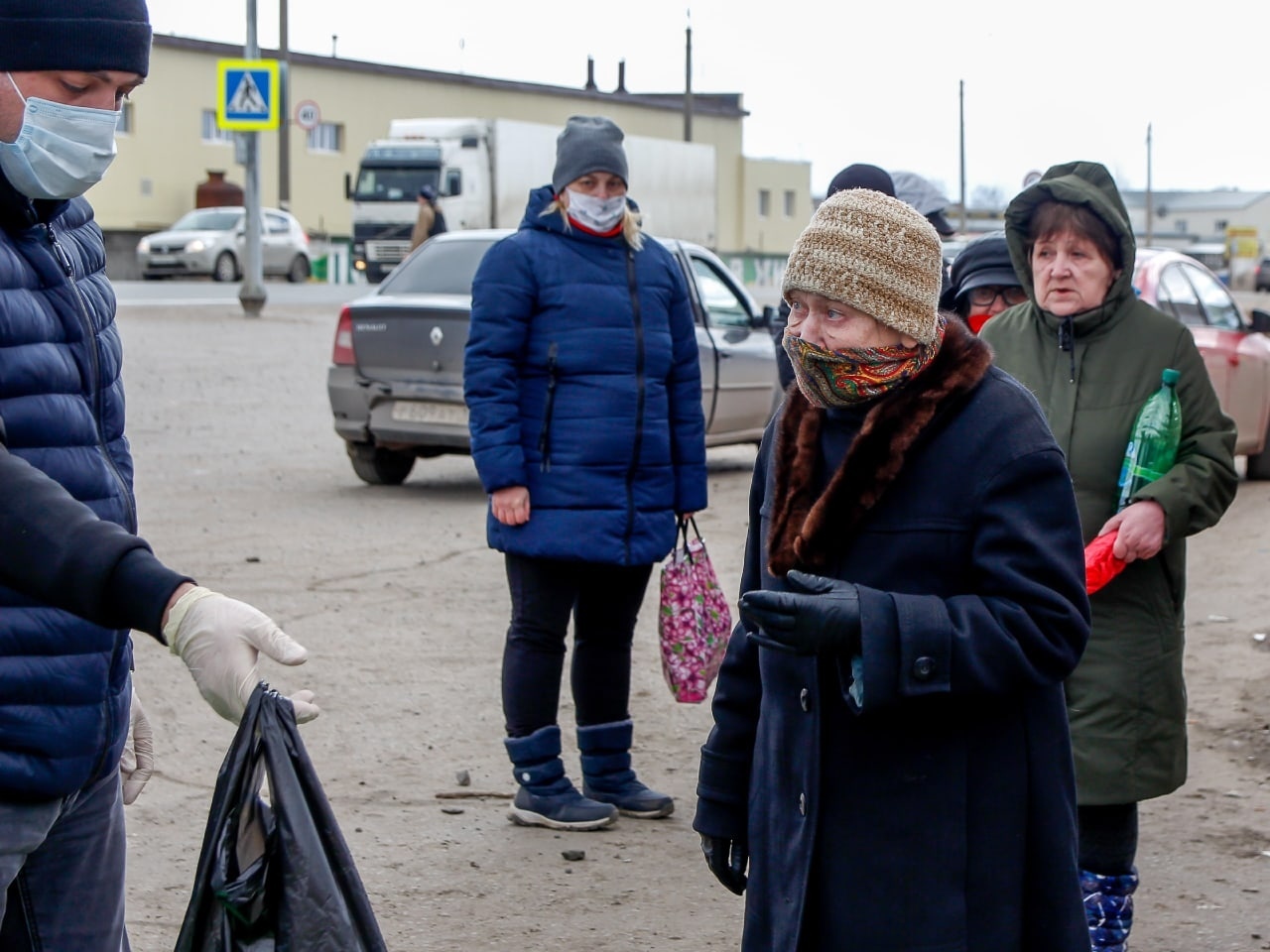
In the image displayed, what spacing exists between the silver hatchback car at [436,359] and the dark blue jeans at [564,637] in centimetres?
527

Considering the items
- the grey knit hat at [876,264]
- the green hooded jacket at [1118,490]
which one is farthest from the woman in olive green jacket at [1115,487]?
the grey knit hat at [876,264]

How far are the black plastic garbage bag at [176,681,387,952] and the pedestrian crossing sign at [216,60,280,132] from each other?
759 inches

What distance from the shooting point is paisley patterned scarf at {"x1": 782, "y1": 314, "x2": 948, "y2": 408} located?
8.81ft

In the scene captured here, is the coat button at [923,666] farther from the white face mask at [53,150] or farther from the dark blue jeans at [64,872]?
the white face mask at [53,150]

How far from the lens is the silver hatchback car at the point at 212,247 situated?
119ft

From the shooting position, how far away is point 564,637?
5320 millimetres

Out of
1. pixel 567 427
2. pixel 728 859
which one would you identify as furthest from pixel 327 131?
pixel 728 859

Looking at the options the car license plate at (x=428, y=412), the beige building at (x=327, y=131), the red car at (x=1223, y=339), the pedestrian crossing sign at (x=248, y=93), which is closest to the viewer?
the car license plate at (x=428, y=412)

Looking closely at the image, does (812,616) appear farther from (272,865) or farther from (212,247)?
(212,247)

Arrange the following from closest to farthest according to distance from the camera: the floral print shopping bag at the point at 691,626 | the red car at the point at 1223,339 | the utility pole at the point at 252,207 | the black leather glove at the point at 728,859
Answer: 1. the black leather glove at the point at 728,859
2. the floral print shopping bag at the point at 691,626
3. the red car at the point at 1223,339
4. the utility pole at the point at 252,207

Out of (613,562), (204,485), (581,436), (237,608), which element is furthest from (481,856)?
(204,485)

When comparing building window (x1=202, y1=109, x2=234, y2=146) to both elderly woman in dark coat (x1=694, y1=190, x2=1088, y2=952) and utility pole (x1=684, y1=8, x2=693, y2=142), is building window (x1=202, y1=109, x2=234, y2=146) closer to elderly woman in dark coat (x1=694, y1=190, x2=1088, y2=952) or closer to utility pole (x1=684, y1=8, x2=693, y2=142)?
utility pole (x1=684, y1=8, x2=693, y2=142)

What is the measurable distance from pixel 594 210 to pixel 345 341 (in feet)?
21.4

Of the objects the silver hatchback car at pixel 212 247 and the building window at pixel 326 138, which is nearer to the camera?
the silver hatchback car at pixel 212 247
